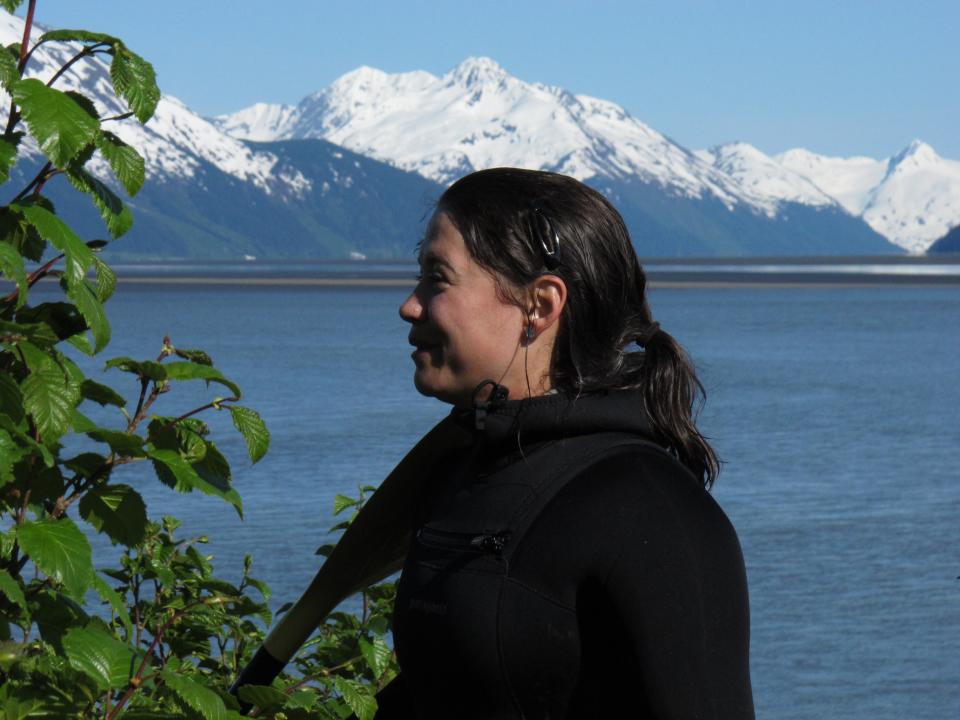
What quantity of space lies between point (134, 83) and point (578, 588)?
1.45 metres

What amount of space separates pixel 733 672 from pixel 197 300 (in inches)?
4077

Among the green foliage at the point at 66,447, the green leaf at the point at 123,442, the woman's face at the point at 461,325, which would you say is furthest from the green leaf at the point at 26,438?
the woman's face at the point at 461,325

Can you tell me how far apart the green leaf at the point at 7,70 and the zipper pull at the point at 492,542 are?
1304 millimetres

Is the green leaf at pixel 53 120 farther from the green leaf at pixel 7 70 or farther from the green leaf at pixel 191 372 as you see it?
the green leaf at pixel 191 372

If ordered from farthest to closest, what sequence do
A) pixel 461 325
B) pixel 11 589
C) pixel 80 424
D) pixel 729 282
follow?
pixel 729 282 → pixel 80 424 → pixel 11 589 → pixel 461 325

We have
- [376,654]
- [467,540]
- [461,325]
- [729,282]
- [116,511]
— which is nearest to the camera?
[467,540]

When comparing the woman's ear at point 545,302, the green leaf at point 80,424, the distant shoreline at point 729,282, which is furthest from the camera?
the distant shoreline at point 729,282

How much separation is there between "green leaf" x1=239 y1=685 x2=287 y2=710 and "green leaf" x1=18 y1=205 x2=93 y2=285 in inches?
31.8

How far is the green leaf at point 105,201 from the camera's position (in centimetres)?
289

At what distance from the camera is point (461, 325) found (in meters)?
2.21

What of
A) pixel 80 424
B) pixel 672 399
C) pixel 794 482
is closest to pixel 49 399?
pixel 80 424

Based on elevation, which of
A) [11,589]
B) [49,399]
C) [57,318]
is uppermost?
[57,318]

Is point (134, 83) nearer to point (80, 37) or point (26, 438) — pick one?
point (80, 37)

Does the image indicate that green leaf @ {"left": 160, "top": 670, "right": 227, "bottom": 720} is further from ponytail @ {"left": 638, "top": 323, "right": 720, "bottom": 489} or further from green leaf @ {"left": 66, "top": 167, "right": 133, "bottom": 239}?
ponytail @ {"left": 638, "top": 323, "right": 720, "bottom": 489}
